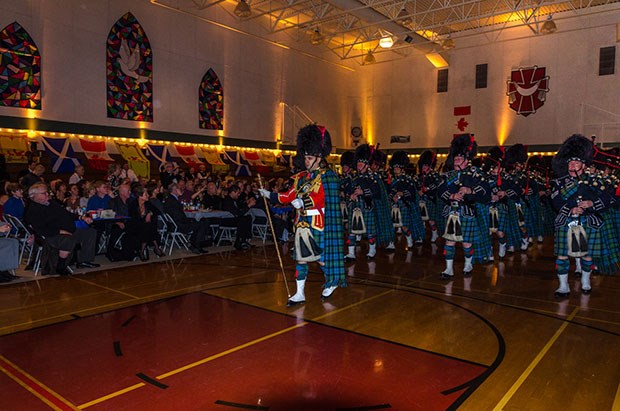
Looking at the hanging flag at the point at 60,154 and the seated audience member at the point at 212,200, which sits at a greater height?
the hanging flag at the point at 60,154

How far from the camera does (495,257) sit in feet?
27.9

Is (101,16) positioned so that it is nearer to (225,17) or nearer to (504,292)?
(225,17)

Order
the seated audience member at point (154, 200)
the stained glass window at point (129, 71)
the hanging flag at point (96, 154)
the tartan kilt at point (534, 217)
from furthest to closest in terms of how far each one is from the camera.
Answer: the stained glass window at point (129, 71) → the hanging flag at point (96, 154) → the tartan kilt at point (534, 217) → the seated audience member at point (154, 200)

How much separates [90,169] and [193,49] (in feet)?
18.3

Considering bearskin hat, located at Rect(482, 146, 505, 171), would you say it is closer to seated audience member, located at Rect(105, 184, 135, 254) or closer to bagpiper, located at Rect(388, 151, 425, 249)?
bagpiper, located at Rect(388, 151, 425, 249)

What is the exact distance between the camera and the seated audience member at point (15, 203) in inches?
279

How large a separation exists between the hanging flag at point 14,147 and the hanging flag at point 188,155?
4.75 metres

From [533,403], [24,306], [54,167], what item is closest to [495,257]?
[533,403]

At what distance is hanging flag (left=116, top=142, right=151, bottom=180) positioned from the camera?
14102 millimetres

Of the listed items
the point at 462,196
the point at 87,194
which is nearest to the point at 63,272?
the point at 87,194

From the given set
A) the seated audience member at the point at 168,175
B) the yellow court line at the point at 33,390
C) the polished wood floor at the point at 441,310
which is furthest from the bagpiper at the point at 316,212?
the seated audience member at the point at 168,175

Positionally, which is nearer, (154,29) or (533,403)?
(533,403)

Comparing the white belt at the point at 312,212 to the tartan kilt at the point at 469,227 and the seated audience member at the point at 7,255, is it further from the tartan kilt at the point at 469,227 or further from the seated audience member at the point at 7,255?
the seated audience member at the point at 7,255

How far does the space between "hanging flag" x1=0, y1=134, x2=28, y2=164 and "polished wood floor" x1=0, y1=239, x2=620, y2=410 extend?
707 cm
